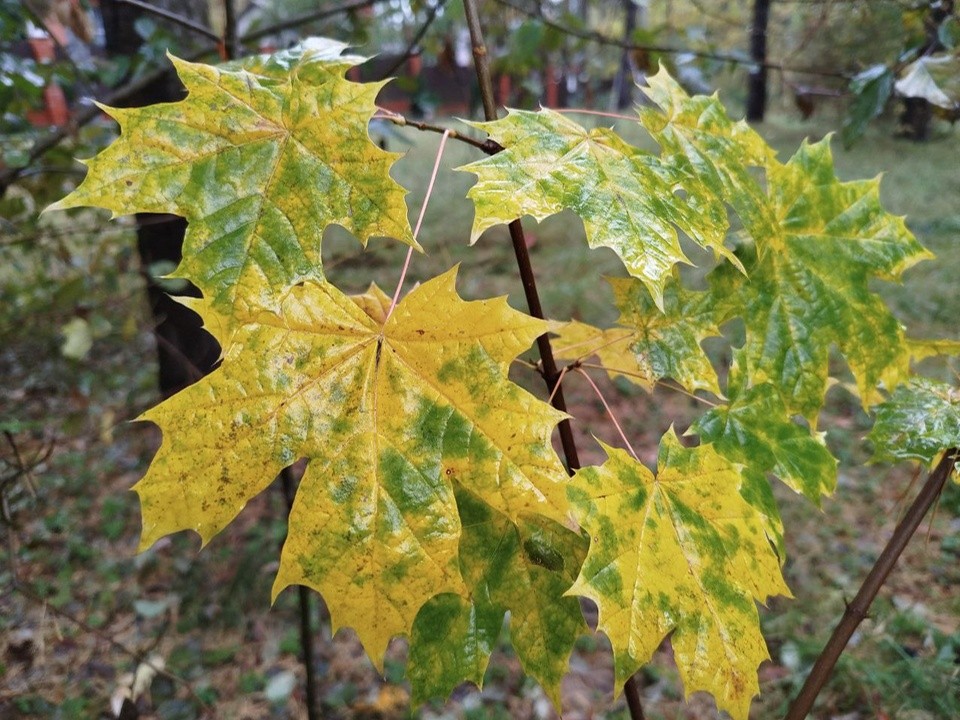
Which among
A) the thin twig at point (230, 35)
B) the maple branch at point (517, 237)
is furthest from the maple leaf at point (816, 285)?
the thin twig at point (230, 35)

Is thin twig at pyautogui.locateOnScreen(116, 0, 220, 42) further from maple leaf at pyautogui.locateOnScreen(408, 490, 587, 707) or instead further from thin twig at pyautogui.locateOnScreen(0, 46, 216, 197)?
maple leaf at pyautogui.locateOnScreen(408, 490, 587, 707)

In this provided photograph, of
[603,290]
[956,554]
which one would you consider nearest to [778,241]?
[956,554]

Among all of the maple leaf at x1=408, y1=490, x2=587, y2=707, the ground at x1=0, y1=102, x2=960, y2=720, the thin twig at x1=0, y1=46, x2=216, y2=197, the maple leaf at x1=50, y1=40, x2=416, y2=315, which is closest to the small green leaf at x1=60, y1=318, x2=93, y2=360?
the ground at x1=0, y1=102, x2=960, y2=720

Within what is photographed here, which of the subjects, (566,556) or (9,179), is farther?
(9,179)

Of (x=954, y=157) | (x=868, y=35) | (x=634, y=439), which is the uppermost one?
(x=868, y=35)

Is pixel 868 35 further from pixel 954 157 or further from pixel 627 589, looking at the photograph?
pixel 627 589

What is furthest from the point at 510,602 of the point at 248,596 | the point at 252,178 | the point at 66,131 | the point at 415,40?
the point at 248,596

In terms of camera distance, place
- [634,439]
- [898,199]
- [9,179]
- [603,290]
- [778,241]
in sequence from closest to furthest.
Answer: [778,241] → [9,179] → [634,439] → [603,290] → [898,199]
